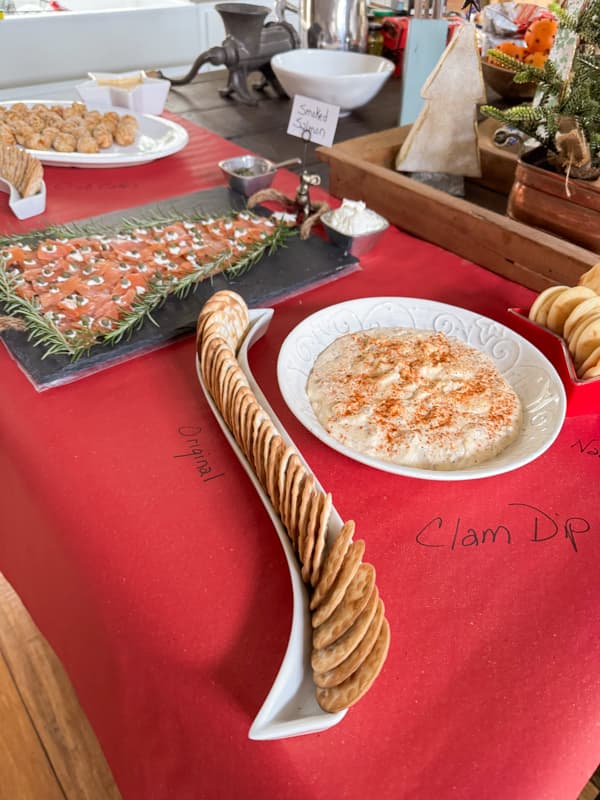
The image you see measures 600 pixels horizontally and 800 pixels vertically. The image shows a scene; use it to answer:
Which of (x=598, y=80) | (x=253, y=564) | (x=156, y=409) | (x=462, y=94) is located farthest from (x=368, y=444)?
(x=462, y=94)

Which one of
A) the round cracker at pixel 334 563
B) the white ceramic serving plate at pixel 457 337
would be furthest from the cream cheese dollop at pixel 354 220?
the round cracker at pixel 334 563

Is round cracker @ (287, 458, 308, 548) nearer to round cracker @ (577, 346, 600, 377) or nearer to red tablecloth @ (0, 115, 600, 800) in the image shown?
red tablecloth @ (0, 115, 600, 800)

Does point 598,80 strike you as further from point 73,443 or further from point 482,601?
point 73,443

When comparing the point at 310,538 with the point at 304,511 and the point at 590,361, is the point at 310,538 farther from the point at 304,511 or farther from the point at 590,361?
the point at 590,361

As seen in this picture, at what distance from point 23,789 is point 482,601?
97 centimetres

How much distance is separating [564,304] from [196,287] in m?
0.57

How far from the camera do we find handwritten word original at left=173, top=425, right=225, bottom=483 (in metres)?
0.71

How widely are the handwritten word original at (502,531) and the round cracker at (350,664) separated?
17 centimetres

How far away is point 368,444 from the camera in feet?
2.24

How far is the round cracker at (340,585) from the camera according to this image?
1.66ft

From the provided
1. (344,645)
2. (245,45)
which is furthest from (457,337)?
(245,45)

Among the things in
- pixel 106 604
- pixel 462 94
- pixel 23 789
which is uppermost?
pixel 462 94

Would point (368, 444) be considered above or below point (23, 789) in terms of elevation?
above

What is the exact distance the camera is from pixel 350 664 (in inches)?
18.8
